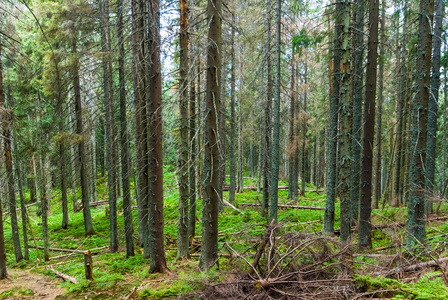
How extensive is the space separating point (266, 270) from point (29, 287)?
7.25 meters

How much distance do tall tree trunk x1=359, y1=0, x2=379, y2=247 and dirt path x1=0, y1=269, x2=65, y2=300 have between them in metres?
8.33

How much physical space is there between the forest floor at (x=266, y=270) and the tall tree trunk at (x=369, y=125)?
0.78 meters

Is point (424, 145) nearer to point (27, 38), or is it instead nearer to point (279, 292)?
point (279, 292)

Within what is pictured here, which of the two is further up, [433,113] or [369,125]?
[433,113]

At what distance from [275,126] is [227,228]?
4.82 m

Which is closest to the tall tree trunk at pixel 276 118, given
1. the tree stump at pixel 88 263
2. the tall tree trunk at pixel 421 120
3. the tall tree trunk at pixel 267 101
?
the tall tree trunk at pixel 267 101

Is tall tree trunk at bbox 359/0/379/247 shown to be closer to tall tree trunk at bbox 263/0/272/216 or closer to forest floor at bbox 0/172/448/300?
forest floor at bbox 0/172/448/300

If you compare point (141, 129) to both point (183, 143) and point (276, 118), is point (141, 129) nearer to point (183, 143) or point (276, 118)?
point (183, 143)

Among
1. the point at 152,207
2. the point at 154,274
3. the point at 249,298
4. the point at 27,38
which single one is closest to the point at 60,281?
the point at 154,274

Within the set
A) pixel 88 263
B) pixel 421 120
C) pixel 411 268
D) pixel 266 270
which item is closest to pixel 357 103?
pixel 421 120

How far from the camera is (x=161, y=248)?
7.05 metres

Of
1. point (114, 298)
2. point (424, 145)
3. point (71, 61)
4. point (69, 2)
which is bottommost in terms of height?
point (114, 298)

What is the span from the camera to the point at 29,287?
763 cm

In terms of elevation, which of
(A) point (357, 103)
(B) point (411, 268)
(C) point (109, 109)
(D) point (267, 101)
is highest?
(D) point (267, 101)
